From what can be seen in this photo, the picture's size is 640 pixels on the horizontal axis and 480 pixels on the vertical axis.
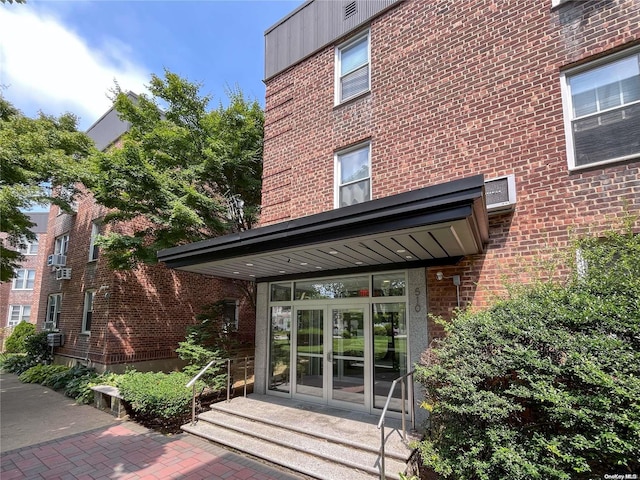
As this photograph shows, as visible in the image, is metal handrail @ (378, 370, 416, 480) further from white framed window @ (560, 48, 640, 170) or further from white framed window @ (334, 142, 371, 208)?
white framed window @ (560, 48, 640, 170)

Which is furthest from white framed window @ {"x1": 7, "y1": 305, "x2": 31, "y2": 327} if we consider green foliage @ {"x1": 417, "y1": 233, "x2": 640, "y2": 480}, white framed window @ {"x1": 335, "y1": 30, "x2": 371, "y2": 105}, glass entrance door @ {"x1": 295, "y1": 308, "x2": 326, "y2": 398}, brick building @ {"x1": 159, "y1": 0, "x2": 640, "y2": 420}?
green foliage @ {"x1": 417, "y1": 233, "x2": 640, "y2": 480}

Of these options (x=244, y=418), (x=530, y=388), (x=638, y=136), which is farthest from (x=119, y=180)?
(x=638, y=136)

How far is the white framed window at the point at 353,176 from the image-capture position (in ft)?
24.5

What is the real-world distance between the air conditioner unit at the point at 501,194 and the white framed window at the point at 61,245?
17.4 metres

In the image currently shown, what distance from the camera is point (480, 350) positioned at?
398 cm

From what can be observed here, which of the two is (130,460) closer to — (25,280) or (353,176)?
(353,176)

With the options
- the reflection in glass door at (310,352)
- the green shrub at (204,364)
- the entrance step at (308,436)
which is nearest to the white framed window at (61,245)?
the green shrub at (204,364)

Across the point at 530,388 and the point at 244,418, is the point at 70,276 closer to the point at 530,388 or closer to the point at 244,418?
the point at 244,418

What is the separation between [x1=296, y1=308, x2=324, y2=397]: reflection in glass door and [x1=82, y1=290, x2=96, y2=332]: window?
936cm

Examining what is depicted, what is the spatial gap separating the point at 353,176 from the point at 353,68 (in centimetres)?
277

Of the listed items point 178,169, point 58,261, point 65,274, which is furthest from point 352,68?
point 58,261

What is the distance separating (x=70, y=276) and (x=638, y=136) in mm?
18185

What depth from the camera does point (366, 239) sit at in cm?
482

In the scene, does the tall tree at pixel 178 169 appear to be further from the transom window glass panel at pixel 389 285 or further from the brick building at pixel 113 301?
the transom window glass panel at pixel 389 285
